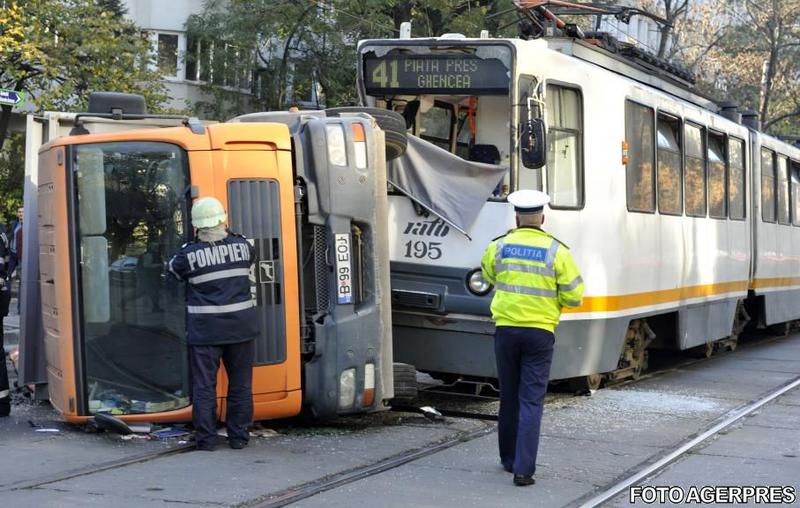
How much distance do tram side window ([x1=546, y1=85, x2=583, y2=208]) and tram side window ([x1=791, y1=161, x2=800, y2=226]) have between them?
9.08 m

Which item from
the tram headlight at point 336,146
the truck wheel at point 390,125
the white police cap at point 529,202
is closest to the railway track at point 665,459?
the white police cap at point 529,202

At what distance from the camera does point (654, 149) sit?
11.9m

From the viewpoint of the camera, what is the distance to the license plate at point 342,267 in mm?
8469

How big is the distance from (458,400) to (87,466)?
14.1ft

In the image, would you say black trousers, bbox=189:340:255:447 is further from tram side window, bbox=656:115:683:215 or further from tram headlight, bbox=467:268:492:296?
tram side window, bbox=656:115:683:215

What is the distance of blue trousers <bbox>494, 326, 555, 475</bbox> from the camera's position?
708 cm

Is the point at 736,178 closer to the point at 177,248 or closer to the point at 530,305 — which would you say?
the point at 530,305

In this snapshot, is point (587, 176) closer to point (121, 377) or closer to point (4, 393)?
point (121, 377)

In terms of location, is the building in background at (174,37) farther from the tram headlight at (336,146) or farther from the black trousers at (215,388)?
the black trousers at (215,388)

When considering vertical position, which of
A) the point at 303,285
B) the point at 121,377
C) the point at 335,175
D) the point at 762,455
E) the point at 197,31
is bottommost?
the point at 762,455

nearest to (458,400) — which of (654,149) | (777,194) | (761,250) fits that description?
(654,149)

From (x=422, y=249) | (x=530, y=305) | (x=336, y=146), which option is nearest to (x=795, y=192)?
(x=422, y=249)

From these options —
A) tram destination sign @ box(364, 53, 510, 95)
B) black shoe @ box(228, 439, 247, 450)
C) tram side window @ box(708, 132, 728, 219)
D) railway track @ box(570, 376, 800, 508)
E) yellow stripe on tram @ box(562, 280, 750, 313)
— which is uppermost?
tram destination sign @ box(364, 53, 510, 95)

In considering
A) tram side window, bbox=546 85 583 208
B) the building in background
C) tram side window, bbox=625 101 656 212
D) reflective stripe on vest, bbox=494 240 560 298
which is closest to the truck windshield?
reflective stripe on vest, bbox=494 240 560 298
